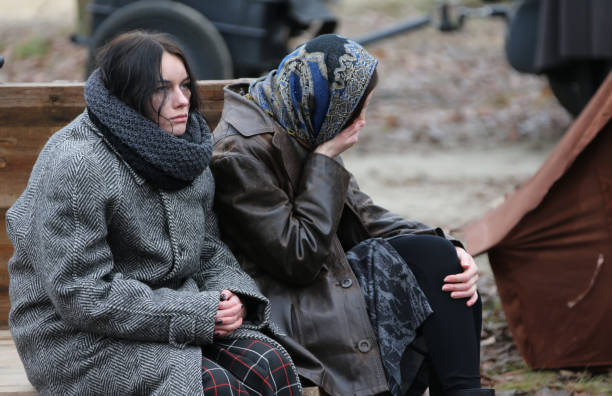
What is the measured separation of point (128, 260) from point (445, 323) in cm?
92

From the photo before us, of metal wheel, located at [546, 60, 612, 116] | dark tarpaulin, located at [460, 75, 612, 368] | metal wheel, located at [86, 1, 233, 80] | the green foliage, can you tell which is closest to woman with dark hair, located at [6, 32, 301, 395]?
dark tarpaulin, located at [460, 75, 612, 368]

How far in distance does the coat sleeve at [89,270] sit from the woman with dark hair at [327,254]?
1.12 ft

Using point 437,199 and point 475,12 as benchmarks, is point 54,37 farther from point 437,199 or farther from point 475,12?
point 437,199

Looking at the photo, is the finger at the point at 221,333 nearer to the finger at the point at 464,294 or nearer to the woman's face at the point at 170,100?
the woman's face at the point at 170,100

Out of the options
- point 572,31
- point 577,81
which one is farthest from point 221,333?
point 577,81

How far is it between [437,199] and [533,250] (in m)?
3.05

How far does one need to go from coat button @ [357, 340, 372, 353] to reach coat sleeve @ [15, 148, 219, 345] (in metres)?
0.46

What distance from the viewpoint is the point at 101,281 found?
6.72ft

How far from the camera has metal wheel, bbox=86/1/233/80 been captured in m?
6.68

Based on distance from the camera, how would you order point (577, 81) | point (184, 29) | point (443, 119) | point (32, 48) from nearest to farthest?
1. point (184, 29)
2. point (577, 81)
3. point (443, 119)
4. point (32, 48)

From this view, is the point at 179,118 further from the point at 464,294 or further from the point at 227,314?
the point at 464,294

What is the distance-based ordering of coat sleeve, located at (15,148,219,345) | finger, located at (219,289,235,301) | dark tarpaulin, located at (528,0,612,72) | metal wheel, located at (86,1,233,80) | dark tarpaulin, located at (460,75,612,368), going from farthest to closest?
dark tarpaulin, located at (528,0,612,72), metal wheel, located at (86,1,233,80), dark tarpaulin, located at (460,75,612,368), finger, located at (219,289,235,301), coat sleeve, located at (15,148,219,345)

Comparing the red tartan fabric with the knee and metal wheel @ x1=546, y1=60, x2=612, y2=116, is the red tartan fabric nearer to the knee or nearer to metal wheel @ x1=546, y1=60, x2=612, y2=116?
the knee

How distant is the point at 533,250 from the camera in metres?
3.37
